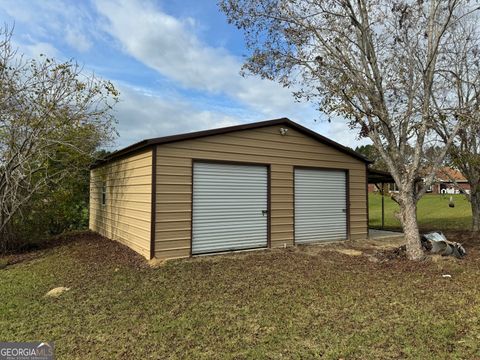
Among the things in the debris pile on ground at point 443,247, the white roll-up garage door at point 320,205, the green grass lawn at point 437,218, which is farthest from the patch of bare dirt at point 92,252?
the debris pile on ground at point 443,247

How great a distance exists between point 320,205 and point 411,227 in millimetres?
2854

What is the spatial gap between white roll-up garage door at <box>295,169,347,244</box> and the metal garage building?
0.03m

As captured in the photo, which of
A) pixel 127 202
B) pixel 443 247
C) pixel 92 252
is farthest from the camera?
pixel 127 202

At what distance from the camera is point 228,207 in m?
7.86

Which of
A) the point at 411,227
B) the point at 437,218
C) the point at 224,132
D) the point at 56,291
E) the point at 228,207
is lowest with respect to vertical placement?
the point at 56,291

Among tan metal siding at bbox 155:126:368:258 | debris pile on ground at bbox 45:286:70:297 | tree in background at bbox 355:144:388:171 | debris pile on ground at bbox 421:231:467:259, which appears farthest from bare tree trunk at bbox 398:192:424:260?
debris pile on ground at bbox 45:286:70:297

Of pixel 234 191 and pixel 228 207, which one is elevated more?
pixel 234 191

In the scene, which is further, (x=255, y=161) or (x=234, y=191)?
(x=255, y=161)

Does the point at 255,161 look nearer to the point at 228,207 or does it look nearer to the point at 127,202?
the point at 228,207

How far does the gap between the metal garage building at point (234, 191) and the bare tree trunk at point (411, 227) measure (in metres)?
2.70

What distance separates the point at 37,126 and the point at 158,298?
18.8 feet

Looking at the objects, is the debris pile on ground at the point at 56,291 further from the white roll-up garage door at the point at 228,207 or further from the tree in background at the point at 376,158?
the tree in background at the point at 376,158

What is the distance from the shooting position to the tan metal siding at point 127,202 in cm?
713

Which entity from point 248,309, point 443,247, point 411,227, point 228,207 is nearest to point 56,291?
point 248,309
